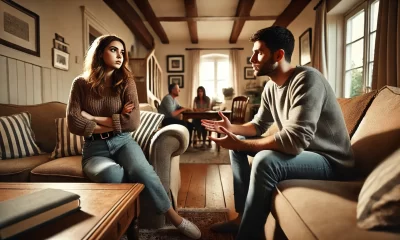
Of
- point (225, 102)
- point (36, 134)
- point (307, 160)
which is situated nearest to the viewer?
point (307, 160)

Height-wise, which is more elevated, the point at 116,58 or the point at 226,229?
the point at 116,58

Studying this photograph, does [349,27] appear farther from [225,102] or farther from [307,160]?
[225,102]

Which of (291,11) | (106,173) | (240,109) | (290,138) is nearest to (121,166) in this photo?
(106,173)

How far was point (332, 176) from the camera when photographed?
1.16m

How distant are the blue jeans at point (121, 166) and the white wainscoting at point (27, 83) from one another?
55.3 inches

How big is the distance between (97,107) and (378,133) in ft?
5.02

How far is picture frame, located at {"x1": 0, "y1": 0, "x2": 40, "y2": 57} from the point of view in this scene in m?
2.21

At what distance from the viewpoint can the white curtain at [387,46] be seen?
232 cm

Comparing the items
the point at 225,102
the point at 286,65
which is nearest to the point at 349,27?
the point at 286,65

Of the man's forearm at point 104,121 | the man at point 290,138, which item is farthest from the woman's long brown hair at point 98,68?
the man at point 290,138

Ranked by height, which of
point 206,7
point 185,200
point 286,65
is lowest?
point 185,200

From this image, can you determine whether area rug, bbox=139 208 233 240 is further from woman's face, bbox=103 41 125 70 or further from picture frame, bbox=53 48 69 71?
picture frame, bbox=53 48 69 71

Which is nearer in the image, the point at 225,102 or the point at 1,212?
the point at 1,212

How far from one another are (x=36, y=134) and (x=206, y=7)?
4157mm
